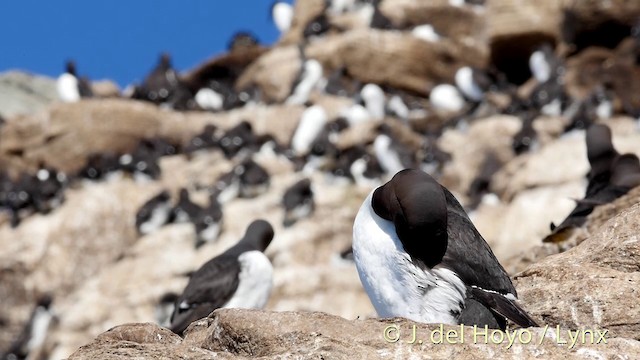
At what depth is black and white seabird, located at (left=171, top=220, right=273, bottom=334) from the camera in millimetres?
8336

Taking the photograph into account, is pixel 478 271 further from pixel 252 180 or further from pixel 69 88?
pixel 69 88

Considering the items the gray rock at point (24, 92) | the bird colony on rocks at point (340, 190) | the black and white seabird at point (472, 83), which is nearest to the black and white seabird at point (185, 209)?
the bird colony on rocks at point (340, 190)

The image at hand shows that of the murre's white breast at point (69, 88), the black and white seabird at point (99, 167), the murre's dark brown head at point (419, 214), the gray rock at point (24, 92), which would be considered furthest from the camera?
the gray rock at point (24, 92)

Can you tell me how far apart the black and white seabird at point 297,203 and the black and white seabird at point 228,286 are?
6173 millimetres

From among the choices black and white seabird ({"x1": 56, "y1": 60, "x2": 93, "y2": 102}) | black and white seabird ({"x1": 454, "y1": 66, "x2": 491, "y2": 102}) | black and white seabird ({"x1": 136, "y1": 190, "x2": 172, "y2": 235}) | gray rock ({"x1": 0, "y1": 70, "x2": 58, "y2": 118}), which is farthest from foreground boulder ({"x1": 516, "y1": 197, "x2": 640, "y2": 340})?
gray rock ({"x1": 0, "y1": 70, "x2": 58, "y2": 118})

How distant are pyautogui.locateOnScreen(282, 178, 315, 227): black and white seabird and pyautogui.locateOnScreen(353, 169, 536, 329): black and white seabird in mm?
10355

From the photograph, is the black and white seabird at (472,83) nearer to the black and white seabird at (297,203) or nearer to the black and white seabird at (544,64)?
the black and white seabird at (544,64)

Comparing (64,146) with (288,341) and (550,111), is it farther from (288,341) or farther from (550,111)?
(288,341)

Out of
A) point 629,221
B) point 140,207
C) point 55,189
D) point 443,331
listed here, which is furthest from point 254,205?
point 443,331

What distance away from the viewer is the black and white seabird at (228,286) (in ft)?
27.3

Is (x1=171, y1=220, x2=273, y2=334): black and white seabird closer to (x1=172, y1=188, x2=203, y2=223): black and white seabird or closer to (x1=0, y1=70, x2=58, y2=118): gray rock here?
(x1=172, y1=188, x2=203, y2=223): black and white seabird

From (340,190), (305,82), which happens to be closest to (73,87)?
(305,82)

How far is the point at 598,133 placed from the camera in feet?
28.9

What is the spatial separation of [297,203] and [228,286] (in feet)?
22.3
